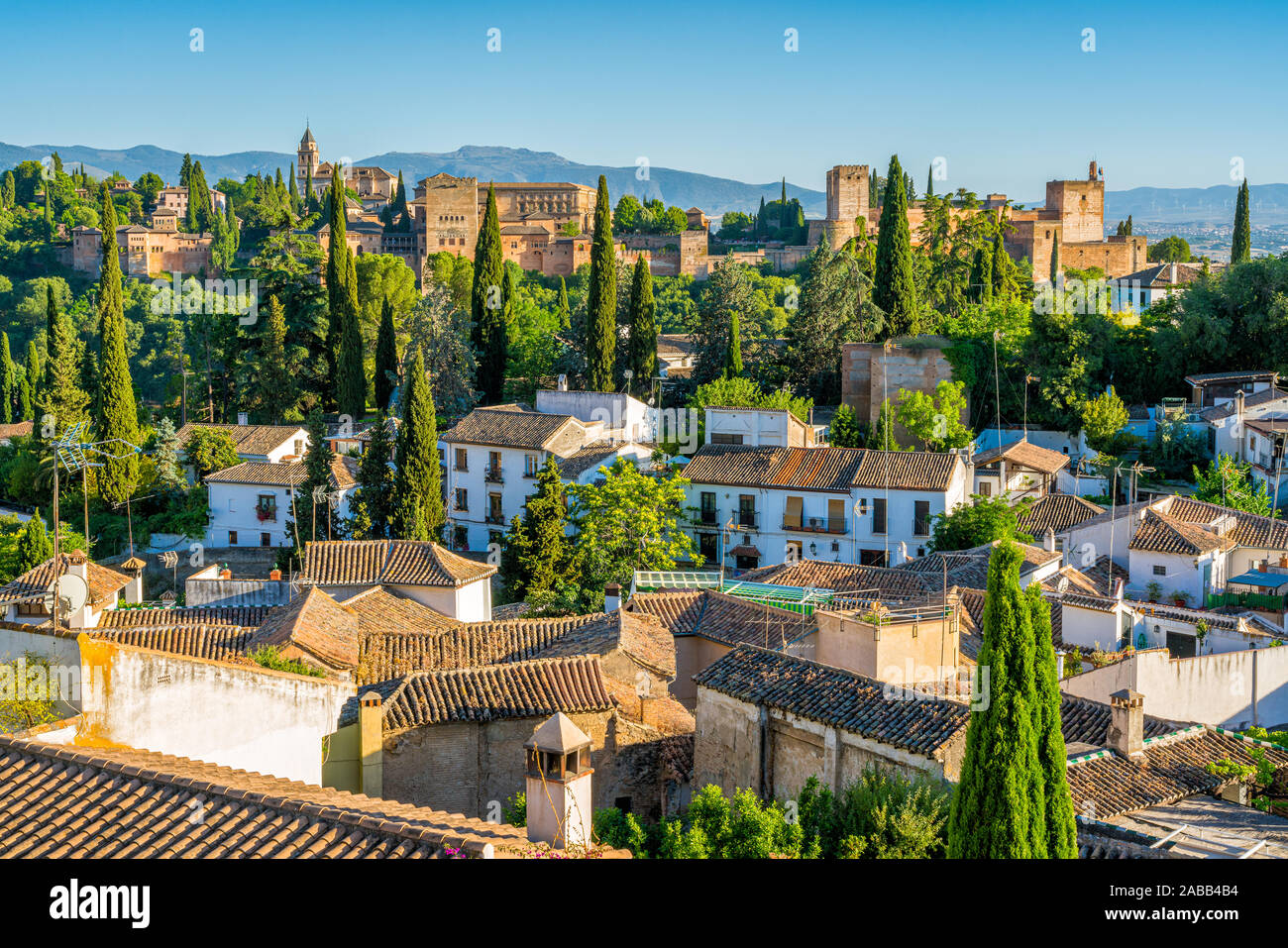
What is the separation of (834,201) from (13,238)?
173 feet

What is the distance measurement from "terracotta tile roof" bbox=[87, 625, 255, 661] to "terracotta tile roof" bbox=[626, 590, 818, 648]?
201 inches

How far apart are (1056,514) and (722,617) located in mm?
11774

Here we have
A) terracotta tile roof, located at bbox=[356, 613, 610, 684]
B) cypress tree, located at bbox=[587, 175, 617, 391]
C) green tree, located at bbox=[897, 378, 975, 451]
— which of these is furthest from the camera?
cypress tree, located at bbox=[587, 175, 617, 391]

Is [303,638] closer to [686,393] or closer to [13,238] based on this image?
[686,393]

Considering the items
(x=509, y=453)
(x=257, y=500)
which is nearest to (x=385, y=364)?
(x=257, y=500)

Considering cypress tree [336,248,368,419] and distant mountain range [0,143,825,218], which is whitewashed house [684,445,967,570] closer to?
cypress tree [336,248,368,419]

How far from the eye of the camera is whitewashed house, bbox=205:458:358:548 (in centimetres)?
3222

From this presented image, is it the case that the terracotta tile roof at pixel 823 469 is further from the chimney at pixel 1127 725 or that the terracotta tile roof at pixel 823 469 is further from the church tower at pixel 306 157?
the church tower at pixel 306 157

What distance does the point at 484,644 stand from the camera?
16.0 meters

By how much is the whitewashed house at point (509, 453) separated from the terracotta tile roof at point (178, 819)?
23523 mm

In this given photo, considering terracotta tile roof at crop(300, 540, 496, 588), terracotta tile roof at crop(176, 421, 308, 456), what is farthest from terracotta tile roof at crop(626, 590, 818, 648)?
terracotta tile roof at crop(176, 421, 308, 456)

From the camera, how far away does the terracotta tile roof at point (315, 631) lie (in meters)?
14.8

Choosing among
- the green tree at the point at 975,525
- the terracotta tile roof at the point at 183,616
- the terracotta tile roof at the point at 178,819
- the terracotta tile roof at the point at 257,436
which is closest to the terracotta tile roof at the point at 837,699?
the terracotta tile roof at the point at 178,819

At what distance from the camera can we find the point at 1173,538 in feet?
71.8
